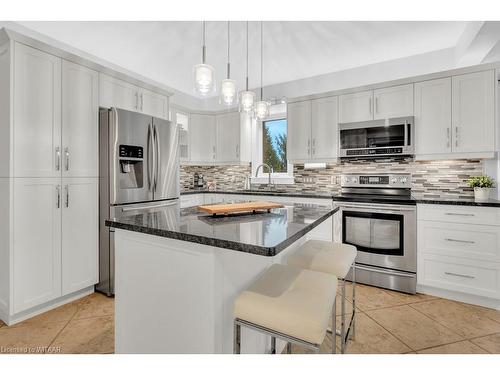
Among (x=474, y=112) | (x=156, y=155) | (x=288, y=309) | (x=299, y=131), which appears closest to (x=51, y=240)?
(x=156, y=155)

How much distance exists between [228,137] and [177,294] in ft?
11.7

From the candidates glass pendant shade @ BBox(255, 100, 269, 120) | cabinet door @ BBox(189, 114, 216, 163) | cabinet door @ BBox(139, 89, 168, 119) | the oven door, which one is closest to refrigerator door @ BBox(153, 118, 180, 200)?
cabinet door @ BBox(139, 89, 168, 119)

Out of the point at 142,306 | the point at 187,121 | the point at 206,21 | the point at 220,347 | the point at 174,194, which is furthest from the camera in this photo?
the point at 187,121

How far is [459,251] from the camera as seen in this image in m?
2.65

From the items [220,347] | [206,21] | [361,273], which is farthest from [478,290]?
[206,21]

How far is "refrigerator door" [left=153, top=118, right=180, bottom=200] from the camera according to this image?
123 inches

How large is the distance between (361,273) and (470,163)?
1.73 meters

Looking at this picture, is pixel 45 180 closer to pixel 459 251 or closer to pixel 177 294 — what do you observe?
pixel 177 294

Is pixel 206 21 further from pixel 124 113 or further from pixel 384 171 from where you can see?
pixel 384 171

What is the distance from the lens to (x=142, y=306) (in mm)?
1429

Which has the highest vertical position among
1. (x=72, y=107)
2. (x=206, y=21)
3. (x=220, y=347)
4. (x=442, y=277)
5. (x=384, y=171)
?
(x=206, y=21)

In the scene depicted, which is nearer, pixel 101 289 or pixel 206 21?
pixel 206 21

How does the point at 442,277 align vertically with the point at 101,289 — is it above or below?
above

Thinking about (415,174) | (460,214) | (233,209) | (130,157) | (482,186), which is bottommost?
(460,214)
